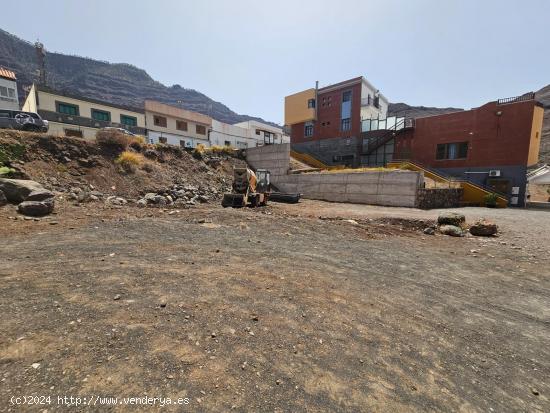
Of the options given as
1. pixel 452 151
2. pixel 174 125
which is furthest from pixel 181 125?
pixel 452 151

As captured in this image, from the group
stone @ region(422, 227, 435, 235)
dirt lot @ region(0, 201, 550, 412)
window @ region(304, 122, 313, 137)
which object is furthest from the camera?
window @ region(304, 122, 313, 137)

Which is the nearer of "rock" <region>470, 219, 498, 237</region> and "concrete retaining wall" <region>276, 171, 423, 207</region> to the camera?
"rock" <region>470, 219, 498, 237</region>

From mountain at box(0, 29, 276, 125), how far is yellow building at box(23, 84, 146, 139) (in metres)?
80.3

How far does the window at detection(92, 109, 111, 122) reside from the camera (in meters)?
32.7

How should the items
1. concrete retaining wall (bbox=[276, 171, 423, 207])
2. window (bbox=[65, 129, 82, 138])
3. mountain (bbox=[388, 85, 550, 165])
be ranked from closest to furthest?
1. concrete retaining wall (bbox=[276, 171, 423, 207])
2. window (bbox=[65, 129, 82, 138])
3. mountain (bbox=[388, 85, 550, 165])

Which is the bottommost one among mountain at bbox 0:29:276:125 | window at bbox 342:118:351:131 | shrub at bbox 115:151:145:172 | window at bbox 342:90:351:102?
shrub at bbox 115:151:145:172

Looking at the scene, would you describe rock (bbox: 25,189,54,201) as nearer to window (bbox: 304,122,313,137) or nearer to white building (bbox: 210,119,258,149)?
window (bbox: 304,122,313,137)

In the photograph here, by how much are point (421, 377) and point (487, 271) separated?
524cm

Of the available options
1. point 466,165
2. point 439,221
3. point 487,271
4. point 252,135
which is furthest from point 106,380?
point 252,135

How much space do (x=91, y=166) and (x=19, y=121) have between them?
6963 mm

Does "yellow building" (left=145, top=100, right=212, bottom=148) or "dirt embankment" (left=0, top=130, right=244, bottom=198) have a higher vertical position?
"yellow building" (left=145, top=100, right=212, bottom=148)

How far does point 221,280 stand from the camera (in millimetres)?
4852

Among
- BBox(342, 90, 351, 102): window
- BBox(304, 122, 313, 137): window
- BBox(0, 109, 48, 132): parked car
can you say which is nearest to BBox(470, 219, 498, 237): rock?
BBox(0, 109, 48, 132): parked car

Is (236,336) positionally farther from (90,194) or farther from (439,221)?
(90,194)
